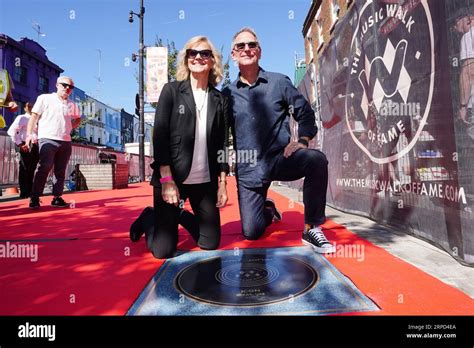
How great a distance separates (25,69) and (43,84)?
2566 millimetres

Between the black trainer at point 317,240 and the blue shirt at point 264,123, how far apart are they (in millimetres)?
652

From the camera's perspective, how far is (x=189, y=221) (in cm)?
282

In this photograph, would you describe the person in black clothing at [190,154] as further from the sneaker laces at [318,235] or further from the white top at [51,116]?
the white top at [51,116]

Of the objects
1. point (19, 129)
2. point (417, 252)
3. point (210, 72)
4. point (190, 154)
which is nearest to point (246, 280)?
point (190, 154)

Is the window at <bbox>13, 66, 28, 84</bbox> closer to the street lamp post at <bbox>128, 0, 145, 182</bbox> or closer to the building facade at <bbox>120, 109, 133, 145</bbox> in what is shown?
the street lamp post at <bbox>128, 0, 145, 182</bbox>

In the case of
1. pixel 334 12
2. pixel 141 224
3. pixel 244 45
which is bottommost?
pixel 141 224

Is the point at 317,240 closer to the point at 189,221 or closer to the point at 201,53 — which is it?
the point at 189,221

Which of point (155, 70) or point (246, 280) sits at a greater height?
point (155, 70)

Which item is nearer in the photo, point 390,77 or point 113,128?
point 390,77

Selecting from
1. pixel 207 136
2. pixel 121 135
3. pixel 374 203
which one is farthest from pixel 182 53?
pixel 121 135

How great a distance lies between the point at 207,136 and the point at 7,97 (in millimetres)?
7924

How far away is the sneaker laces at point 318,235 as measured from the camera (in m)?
2.53

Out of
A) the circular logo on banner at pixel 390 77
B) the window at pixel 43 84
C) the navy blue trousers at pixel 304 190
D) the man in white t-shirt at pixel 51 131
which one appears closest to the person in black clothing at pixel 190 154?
the navy blue trousers at pixel 304 190

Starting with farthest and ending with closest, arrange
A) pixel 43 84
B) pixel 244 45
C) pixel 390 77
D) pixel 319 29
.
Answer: pixel 43 84 < pixel 319 29 < pixel 390 77 < pixel 244 45
